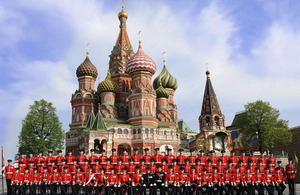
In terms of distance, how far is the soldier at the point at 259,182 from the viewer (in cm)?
1291

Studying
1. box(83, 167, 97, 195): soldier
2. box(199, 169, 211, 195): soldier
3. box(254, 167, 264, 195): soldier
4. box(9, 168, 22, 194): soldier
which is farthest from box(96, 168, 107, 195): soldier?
box(254, 167, 264, 195): soldier

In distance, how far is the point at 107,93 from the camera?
152ft

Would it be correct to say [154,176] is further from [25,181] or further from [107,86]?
[107,86]

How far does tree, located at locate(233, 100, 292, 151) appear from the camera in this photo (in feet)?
119

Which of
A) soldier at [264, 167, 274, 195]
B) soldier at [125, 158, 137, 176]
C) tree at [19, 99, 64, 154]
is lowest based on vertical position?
soldier at [264, 167, 274, 195]

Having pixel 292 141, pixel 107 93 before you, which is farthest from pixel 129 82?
pixel 292 141

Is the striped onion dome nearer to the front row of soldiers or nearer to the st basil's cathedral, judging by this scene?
the st basil's cathedral

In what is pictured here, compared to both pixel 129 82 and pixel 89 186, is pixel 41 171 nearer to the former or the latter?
pixel 89 186

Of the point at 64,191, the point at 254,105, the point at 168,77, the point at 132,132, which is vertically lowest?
the point at 64,191

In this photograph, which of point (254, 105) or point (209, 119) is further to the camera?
point (209, 119)

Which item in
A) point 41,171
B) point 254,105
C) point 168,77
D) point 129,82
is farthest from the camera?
point 168,77

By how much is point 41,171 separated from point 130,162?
499cm

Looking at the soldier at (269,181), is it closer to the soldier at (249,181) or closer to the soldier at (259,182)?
the soldier at (259,182)

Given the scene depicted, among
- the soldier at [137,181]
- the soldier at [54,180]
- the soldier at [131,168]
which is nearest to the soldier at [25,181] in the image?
the soldier at [54,180]
